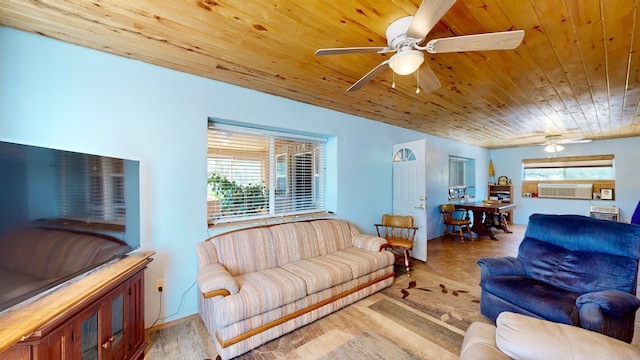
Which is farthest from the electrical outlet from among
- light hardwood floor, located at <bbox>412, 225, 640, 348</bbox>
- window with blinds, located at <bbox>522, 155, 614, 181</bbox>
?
window with blinds, located at <bbox>522, 155, 614, 181</bbox>

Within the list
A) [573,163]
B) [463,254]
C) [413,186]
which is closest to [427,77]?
[413,186]

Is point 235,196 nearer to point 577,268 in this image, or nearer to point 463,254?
point 577,268

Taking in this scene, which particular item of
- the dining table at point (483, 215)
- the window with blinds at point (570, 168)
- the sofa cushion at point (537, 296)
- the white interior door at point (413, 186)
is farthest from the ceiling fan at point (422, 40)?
the window with blinds at point (570, 168)

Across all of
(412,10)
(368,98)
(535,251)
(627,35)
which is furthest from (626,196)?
(412,10)

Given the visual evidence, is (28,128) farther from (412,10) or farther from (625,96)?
(625,96)

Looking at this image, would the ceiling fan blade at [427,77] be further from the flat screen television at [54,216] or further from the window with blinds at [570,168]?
the window with blinds at [570,168]

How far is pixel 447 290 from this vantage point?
9.79ft

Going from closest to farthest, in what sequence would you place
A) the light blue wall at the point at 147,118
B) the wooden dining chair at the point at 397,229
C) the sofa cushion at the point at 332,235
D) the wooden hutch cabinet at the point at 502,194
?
the light blue wall at the point at 147,118 → the sofa cushion at the point at 332,235 → the wooden dining chair at the point at 397,229 → the wooden hutch cabinet at the point at 502,194

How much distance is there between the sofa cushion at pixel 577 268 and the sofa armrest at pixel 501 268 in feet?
0.29

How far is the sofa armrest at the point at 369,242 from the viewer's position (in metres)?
3.10

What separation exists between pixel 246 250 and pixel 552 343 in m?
2.31

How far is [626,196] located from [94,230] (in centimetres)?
968

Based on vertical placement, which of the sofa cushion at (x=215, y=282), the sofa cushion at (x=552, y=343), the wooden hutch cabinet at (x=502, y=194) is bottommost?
the sofa cushion at (x=215, y=282)

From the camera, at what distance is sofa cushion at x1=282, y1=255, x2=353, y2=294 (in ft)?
7.63
